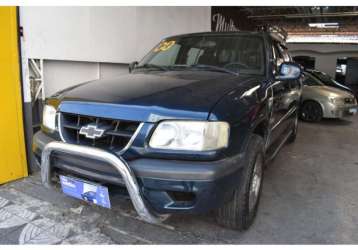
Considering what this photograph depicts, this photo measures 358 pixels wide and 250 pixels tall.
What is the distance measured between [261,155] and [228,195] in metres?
0.72

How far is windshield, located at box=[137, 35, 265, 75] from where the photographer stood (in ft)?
9.84

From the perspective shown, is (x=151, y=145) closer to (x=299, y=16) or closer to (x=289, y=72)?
(x=289, y=72)

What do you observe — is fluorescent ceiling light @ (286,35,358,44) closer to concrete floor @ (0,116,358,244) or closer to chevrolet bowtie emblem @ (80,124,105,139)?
concrete floor @ (0,116,358,244)

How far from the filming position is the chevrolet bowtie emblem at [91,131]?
1.98m

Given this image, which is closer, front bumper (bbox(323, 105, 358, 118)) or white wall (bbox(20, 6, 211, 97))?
white wall (bbox(20, 6, 211, 97))

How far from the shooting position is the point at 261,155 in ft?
8.47

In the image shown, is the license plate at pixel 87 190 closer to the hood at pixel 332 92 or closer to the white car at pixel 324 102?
the white car at pixel 324 102

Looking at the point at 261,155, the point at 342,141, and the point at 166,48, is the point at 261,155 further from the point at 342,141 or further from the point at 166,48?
the point at 342,141

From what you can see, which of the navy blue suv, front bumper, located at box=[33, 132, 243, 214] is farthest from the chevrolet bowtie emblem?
front bumper, located at box=[33, 132, 243, 214]

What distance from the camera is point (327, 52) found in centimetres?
1658

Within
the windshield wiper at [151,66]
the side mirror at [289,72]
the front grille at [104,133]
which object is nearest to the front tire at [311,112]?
the side mirror at [289,72]

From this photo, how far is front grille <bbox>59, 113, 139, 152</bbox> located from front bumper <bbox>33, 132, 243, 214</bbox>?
0.39 feet
